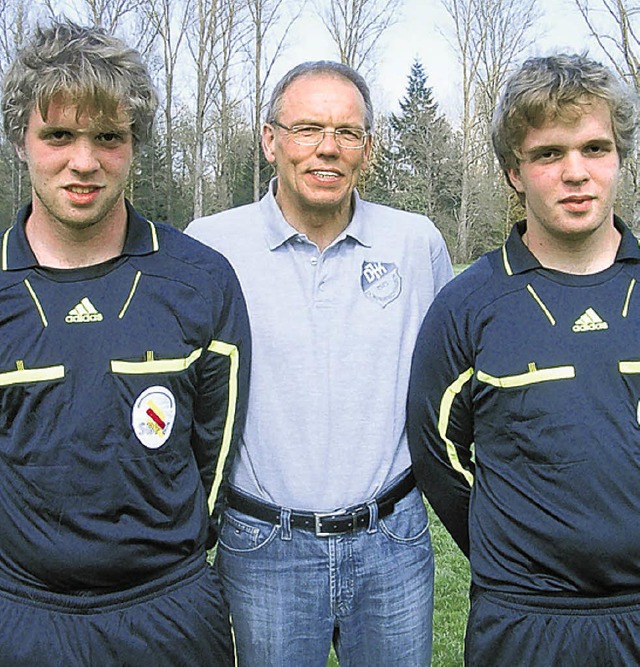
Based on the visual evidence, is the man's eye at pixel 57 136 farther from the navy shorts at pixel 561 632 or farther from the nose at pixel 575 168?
the navy shorts at pixel 561 632

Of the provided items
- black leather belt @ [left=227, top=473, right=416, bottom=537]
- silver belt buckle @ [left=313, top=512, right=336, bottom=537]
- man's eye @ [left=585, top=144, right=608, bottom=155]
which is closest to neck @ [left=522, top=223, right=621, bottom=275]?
man's eye @ [left=585, top=144, right=608, bottom=155]

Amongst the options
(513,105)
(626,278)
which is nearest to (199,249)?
(513,105)

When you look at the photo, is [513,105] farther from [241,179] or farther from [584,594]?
[241,179]

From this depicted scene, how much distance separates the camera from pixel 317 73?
9.45 feet

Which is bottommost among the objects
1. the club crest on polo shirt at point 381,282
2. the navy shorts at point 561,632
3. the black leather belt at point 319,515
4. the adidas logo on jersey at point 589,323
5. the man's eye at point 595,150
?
the navy shorts at point 561,632

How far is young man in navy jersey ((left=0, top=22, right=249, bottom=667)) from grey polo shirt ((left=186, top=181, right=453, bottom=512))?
10.4 inches

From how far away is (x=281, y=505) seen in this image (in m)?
2.74

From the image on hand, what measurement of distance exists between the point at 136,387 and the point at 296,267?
68cm

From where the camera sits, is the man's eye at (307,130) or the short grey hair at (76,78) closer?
the short grey hair at (76,78)

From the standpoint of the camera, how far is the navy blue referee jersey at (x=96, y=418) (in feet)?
7.61

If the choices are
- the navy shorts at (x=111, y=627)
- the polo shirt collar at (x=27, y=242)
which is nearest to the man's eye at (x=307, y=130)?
the polo shirt collar at (x=27, y=242)

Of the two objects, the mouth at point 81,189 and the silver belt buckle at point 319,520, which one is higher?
the mouth at point 81,189

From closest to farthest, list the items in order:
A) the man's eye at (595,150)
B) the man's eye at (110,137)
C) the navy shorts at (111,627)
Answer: the navy shorts at (111,627) → the man's eye at (110,137) → the man's eye at (595,150)

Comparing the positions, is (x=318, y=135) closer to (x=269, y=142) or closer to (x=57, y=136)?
(x=269, y=142)
